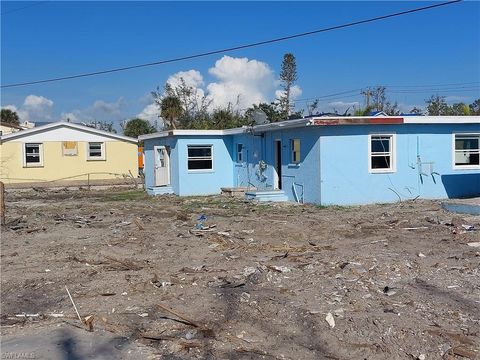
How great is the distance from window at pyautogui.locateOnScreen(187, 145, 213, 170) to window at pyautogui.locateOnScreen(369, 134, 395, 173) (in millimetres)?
9774

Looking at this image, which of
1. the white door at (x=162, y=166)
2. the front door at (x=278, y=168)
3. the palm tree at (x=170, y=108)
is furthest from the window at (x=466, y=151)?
the palm tree at (x=170, y=108)

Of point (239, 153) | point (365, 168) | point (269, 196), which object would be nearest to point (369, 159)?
point (365, 168)

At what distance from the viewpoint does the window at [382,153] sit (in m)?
20.8

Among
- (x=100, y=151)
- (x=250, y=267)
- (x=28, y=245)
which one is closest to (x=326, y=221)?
(x=250, y=267)

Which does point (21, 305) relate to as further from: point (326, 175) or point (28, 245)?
point (326, 175)

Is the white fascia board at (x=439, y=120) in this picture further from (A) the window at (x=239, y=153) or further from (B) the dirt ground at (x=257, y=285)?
(A) the window at (x=239, y=153)

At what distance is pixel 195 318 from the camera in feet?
23.3

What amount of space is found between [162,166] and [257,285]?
2193cm

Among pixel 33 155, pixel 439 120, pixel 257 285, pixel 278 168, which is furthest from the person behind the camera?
pixel 33 155

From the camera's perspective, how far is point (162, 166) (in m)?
30.2

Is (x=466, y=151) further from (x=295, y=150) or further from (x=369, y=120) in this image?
(x=295, y=150)

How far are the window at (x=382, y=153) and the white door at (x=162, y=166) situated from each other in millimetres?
11935

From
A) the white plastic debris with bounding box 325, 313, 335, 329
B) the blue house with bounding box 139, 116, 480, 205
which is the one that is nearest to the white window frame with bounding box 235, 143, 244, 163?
the blue house with bounding box 139, 116, 480, 205

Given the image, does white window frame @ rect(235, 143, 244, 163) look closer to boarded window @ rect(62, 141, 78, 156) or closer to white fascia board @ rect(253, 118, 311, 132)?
white fascia board @ rect(253, 118, 311, 132)
